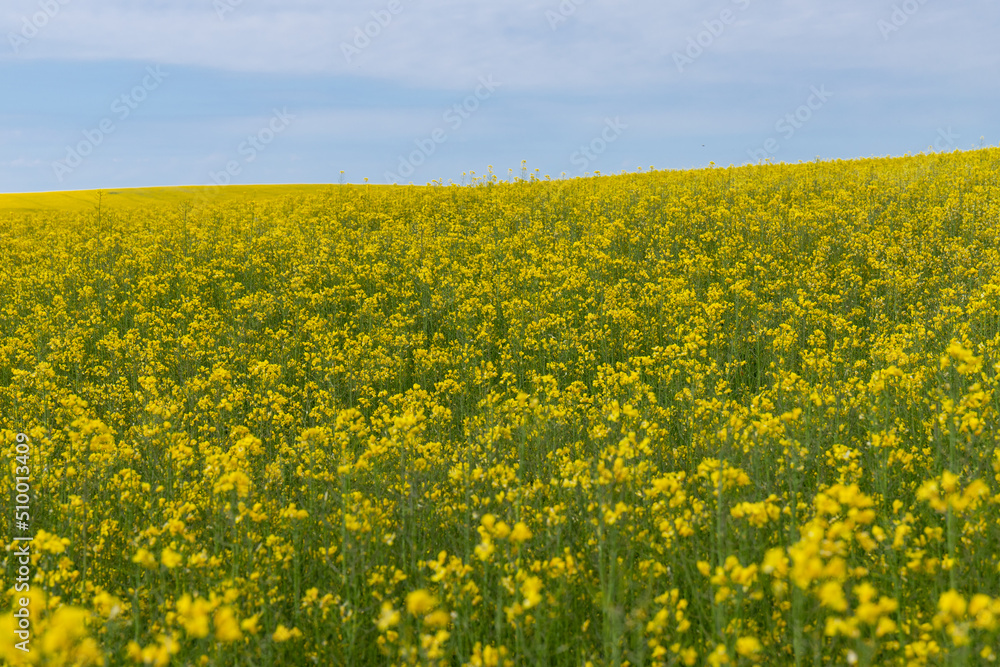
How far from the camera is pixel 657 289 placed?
9219mm

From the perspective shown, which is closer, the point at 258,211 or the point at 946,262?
the point at 946,262

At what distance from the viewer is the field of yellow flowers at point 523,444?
2.98 m

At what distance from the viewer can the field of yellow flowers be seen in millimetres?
2977

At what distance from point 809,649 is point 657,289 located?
6.65m

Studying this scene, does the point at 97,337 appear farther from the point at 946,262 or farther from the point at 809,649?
the point at 946,262

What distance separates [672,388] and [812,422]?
1774 mm

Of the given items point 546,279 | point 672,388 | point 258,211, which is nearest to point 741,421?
point 672,388

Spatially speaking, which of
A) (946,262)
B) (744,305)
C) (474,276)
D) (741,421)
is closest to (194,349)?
(474,276)

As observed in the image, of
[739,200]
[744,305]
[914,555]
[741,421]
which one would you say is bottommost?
[914,555]

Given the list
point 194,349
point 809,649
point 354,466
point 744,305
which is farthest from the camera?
Answer: point 744,305

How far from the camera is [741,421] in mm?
4805

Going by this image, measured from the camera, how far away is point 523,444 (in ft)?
15.3

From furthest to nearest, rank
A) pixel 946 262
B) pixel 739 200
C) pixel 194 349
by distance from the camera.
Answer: pixel 739 200, pixel 946 262, pixel 194 349

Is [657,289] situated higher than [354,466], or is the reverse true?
[657,289]
